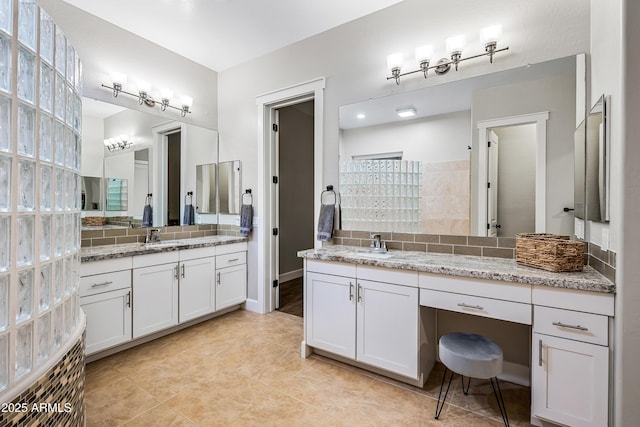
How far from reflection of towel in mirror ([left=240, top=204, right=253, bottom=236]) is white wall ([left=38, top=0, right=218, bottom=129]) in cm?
123

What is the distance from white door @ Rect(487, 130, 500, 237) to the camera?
222cm

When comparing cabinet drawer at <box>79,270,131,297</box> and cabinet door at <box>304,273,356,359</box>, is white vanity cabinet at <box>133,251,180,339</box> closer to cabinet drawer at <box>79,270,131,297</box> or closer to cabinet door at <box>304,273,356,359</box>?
cabinet drawer at <box>79,270,131,297</box>

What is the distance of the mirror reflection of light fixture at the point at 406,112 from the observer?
253cm

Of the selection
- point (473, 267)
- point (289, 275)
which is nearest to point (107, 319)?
point (473, 267)

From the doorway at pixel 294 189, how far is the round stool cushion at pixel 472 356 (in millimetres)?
2988

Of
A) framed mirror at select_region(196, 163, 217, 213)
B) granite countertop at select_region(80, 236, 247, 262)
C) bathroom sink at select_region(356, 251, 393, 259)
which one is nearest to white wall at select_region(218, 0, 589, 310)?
framed mirror at select_region(196, 163, 217, 213)

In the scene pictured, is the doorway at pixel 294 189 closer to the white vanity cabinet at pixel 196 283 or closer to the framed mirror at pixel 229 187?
the framed mirror at pixel 229 187

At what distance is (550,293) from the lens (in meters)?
1.58

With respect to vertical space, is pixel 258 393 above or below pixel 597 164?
below

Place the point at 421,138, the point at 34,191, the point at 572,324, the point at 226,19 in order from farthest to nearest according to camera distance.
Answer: the point at 226,19 → the point at 421,138 → the point at 572,324 → the point at 34,191

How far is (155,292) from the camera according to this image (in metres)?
2.72

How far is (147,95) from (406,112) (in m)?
2.67

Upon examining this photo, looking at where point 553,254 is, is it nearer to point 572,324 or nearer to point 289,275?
point 572,324

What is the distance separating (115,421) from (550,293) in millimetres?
2530
